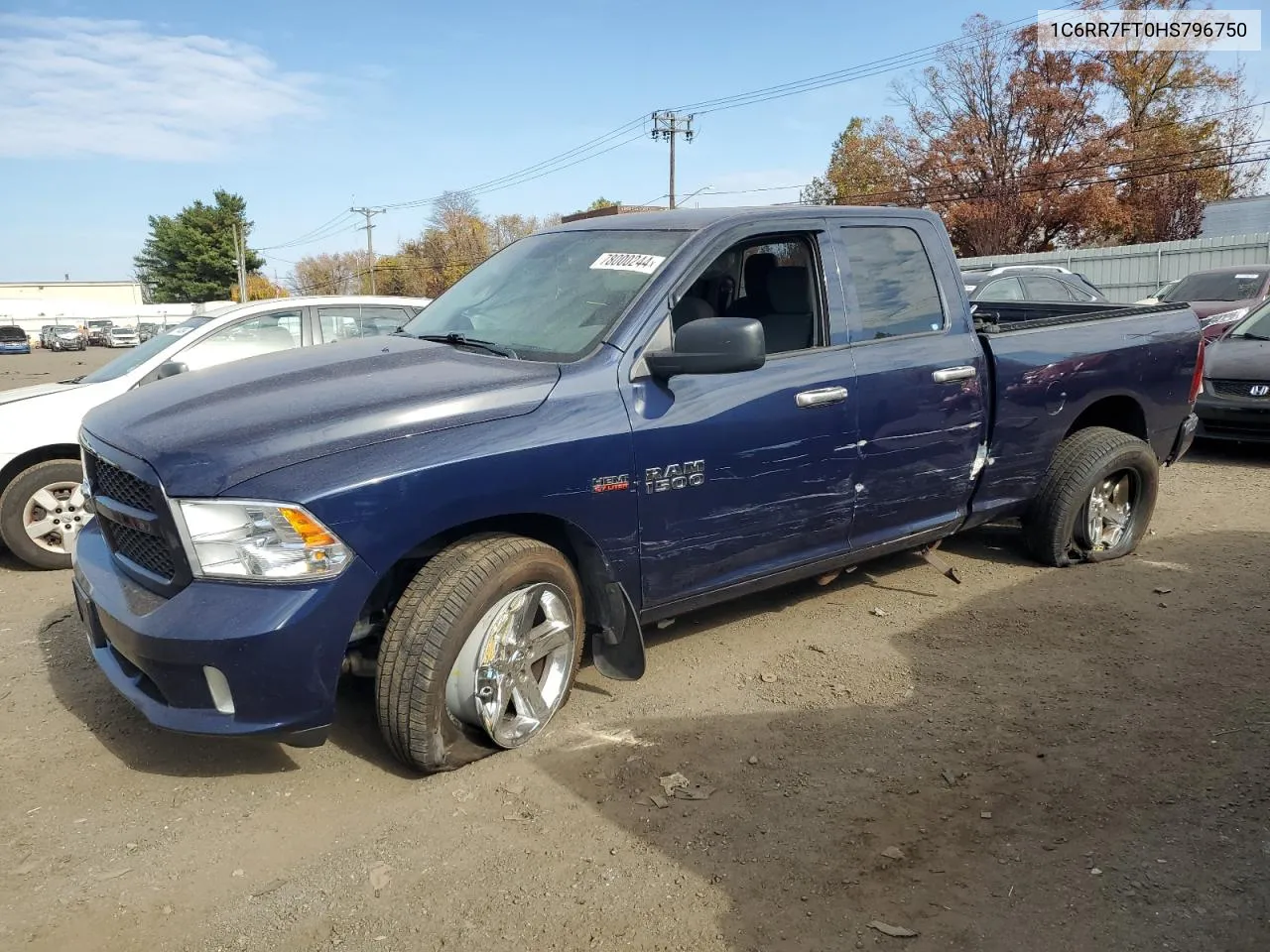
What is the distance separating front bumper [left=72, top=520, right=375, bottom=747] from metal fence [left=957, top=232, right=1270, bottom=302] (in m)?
22.5

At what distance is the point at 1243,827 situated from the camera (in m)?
2.96

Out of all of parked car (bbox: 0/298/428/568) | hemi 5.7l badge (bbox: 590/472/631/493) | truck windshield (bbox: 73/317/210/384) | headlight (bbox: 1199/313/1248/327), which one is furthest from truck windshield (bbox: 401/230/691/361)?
headlight (bbox: 1199/313/1248/327)

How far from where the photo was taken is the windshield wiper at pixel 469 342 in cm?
381

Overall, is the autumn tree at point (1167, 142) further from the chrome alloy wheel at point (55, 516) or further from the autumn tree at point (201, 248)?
the autumn tree at point (201, 248)

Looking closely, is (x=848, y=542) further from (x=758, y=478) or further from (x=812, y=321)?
(x=812, y=321)

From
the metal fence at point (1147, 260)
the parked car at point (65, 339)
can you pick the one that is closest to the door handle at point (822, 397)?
the metal fence at point (1147, 260)

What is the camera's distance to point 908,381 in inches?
171

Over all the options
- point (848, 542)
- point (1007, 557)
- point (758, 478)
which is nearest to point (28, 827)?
point (758, 478)

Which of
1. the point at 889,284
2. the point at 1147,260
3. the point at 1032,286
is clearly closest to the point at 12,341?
the point at 1147,260

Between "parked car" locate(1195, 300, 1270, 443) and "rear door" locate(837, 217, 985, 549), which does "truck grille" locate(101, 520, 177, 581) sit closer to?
"rear door" locate(837, 217, 985, 549)

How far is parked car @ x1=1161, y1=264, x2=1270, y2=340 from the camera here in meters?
13.1

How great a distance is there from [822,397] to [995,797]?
5.56 ft

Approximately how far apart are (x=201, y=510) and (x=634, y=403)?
150 centimetres

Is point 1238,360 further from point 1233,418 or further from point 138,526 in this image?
point 138,526
